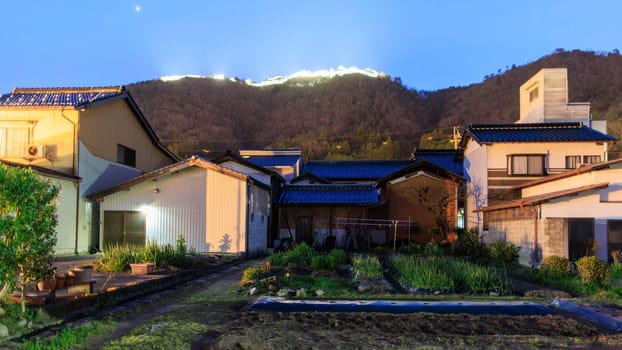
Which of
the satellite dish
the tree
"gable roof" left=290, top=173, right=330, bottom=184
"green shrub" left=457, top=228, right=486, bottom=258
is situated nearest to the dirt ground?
the tree

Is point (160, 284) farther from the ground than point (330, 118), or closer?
closer

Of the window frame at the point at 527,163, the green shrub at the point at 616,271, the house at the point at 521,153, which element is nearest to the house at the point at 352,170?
the house at the point at 521,153

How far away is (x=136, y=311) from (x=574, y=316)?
720 cm

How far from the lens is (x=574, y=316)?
745 cm

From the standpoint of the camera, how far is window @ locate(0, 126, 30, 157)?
17.7m

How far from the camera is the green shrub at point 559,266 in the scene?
1230 centimetres

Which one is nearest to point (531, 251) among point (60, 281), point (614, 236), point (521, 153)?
point (614, 236)

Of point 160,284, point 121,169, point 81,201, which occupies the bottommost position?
point 160,284

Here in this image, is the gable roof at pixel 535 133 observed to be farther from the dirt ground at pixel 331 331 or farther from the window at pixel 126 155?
the window at pixel 126 155

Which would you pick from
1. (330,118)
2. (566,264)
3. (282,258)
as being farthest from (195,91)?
(566,264)

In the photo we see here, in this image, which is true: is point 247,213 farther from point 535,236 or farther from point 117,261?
point 535,236

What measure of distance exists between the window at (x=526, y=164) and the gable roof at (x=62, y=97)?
17836 millimetres

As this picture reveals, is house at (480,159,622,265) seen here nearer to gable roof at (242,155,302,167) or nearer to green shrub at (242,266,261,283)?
green shrub at (242,266,261,283)

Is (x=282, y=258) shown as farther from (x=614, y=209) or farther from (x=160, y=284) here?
(x=614, y=209)
